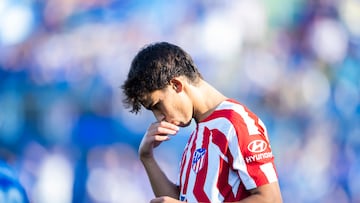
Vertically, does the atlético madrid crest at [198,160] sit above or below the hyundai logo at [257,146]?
above

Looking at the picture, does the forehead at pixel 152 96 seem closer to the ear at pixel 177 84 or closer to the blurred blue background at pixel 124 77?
the ear at pixel 177 84

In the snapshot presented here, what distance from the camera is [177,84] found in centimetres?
221

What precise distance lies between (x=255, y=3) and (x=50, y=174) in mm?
1305

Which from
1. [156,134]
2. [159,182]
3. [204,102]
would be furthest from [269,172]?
[159,182]

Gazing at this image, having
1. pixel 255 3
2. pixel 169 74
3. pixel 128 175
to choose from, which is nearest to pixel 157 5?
pixel 255 3

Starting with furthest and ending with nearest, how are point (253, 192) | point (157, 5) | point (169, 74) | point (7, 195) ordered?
1. point (157, 5)
2. point (7, 195)
3. point (169, 74)
4. point (253, 192)

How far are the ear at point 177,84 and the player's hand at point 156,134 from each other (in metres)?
0.11

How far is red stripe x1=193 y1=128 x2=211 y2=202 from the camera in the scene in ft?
6.93

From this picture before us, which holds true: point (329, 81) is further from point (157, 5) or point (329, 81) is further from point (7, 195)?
point (7, 195)

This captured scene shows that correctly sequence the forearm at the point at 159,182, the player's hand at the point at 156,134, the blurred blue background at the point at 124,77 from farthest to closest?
1. the blurred blue background at the point at 124,77
2. the forearm at the point at 159,182
3. the player's hand at the point at 156,134

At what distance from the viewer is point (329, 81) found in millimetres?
3684

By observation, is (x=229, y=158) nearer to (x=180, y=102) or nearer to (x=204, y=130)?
(x=204, y=130)

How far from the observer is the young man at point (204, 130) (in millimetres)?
2039

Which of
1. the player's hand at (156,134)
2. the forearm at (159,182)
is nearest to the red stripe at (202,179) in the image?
the player's hand at (156,134)
